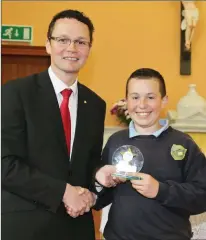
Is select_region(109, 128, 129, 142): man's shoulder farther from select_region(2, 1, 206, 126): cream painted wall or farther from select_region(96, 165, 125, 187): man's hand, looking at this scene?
select_region(2, 1, 206, 126): cream painted wall

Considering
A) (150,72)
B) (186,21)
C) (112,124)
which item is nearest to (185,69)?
(186,21)

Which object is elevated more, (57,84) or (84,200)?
(57,84)

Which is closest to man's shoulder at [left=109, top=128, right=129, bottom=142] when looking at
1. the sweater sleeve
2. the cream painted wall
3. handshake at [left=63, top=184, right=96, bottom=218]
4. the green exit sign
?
the sweater sleeve

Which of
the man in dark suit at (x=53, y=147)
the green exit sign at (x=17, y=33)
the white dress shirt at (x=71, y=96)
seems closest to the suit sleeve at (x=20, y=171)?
the man in dark suit at (x=53, y=147)

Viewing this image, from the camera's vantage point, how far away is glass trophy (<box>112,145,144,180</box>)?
1513 millimetres

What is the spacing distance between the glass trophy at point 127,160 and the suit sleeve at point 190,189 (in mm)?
115

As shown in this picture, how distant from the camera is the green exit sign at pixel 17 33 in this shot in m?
4.66

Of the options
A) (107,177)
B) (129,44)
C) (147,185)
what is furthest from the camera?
(129,44)

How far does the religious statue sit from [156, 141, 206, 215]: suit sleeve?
3.00 m

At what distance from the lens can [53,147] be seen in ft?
5.34

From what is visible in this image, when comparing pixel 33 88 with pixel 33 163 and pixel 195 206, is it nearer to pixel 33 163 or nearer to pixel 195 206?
pixel 33 163

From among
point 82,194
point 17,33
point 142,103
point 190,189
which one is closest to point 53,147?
point 82,194

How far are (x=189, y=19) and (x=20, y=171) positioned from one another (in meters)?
3.26

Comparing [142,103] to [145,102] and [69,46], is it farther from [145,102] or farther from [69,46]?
[69,46]
